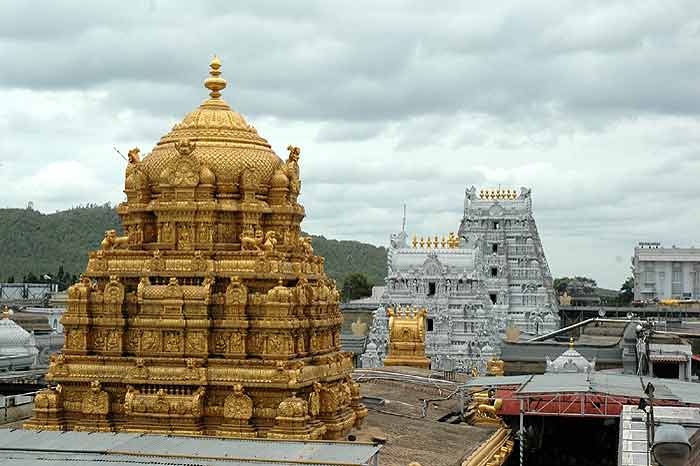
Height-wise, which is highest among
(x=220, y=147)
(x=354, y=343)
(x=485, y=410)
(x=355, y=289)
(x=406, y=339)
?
(x=220, y=147)

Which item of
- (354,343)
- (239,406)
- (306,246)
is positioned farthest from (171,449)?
(354,343)

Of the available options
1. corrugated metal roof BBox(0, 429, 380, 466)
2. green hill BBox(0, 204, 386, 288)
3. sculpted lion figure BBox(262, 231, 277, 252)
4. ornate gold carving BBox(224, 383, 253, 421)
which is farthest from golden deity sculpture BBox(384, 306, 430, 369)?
green hill BBox(0, 204, 386, 288)

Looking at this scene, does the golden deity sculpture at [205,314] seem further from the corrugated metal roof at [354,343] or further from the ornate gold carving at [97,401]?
the corrugated metal roof at [354,343]

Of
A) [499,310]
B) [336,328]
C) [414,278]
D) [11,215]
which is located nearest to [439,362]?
[414,278]

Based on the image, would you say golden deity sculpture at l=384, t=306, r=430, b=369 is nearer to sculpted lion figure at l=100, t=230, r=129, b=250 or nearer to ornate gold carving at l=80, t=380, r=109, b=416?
sculpted lion figure at l=100, t=230, r=129, b=250

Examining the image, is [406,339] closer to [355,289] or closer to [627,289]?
[355,289]

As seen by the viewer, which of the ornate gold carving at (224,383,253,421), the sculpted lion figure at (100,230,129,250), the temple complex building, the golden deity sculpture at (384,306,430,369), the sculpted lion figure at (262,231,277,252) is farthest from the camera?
the temple complex building

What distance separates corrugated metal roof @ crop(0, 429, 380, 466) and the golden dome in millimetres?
7938

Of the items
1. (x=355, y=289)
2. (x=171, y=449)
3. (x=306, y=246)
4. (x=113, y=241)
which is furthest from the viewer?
(x=355, y=289)

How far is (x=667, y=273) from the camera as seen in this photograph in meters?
110

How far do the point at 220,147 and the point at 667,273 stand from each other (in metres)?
88.3

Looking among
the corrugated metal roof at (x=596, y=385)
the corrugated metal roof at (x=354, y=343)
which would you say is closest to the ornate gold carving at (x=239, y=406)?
the corrugated metal roof at (x=596, y=385)

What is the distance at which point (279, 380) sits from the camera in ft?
84.6

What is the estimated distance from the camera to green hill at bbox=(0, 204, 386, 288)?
5482 inches
